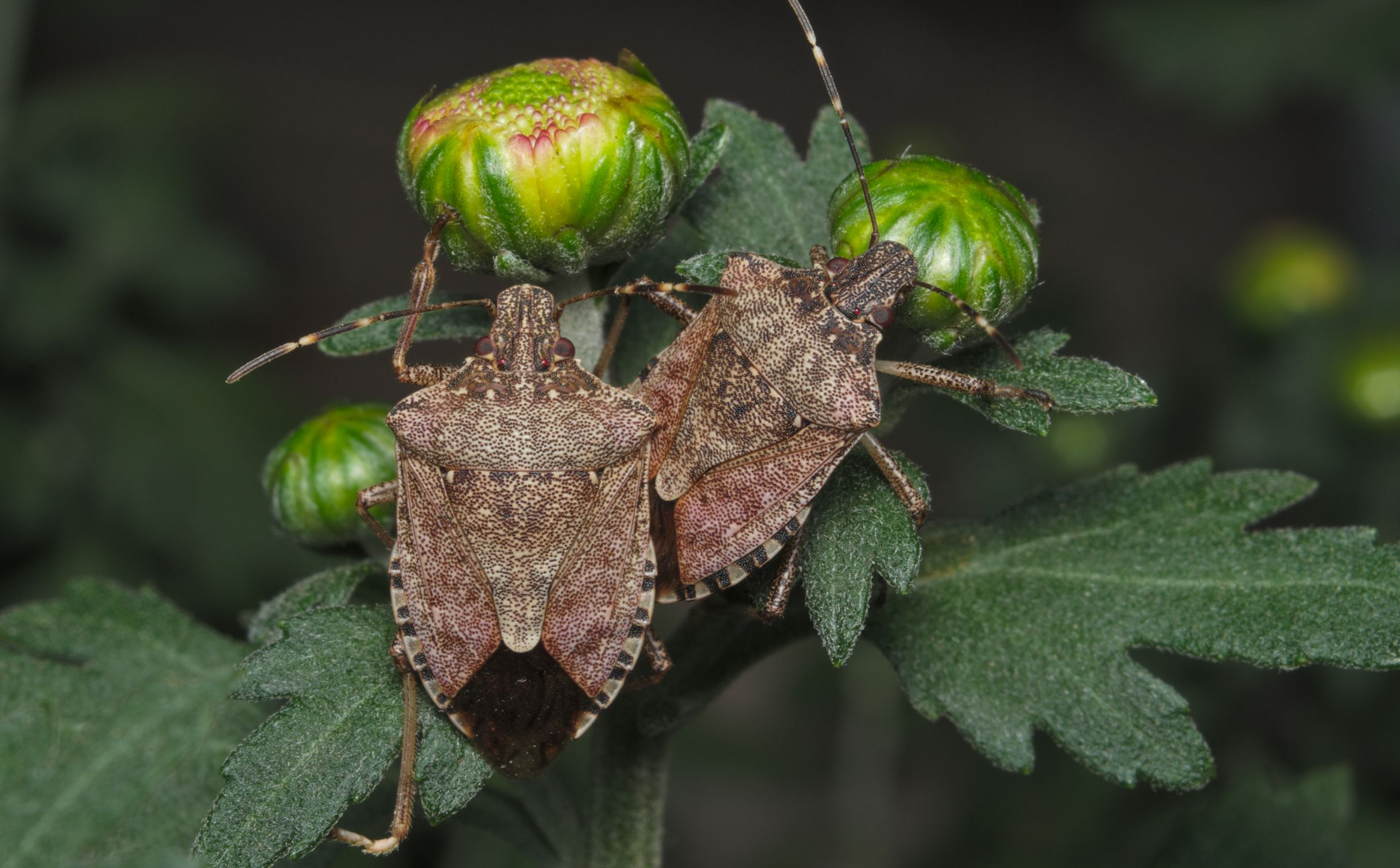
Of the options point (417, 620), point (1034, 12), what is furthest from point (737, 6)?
point (417, 620)

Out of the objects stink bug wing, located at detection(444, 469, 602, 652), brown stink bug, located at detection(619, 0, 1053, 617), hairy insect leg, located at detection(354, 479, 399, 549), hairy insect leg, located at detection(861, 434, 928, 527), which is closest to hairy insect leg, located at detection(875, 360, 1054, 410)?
brown stink bug, located at detection(619, 0, 1053, 617)

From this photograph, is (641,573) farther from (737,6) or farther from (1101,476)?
(737,6)

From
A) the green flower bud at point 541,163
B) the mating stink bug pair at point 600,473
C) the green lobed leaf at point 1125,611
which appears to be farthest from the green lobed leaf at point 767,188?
the green lobed leaf at point 1125,611

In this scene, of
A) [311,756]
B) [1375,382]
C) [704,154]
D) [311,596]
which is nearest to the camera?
[311,756]

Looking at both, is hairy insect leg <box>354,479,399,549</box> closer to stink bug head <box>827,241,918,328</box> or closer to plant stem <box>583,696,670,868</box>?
plant stem <box>583,696,670,868</box>

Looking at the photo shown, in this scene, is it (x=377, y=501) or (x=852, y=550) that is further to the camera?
(x=377, y=501)

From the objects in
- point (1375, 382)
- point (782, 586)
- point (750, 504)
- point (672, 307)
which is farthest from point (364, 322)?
point (1375, 382)

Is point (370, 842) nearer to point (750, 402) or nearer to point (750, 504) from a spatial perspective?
point (750, 504)
